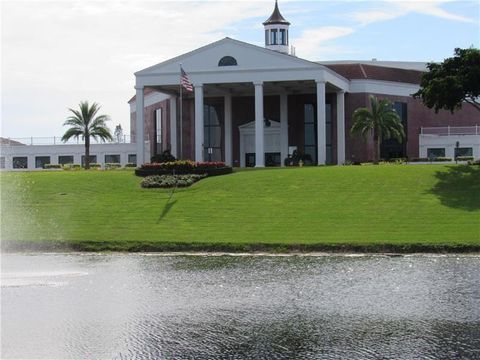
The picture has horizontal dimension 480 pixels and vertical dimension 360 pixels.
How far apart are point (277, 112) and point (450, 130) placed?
17420 mm

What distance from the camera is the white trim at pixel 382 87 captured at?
62.2 metres

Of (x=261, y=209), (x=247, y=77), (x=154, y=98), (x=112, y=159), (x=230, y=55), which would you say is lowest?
(x=261, y=209)

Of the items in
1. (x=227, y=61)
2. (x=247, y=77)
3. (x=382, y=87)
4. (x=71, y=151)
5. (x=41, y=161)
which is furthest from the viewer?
(x=41, y=161)

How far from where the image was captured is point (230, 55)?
174 feet

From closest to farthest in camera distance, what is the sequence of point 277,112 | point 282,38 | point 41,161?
point 277,112 → point 282,38 → point 41,161

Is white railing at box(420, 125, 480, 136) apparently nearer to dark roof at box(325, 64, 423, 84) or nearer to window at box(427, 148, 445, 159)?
window at box(427, 148, 445, 159)

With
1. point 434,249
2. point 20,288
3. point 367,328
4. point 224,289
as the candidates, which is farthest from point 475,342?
point 434,249

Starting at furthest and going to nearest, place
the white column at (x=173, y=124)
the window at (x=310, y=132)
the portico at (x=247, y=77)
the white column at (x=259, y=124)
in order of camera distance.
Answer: the white column at (x=173, y=124)
the window at (x=310, y=132)
the portico at (x=247, y=77)
the white column at (x=259, y=124)

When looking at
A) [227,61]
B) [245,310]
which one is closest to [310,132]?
[227,61]

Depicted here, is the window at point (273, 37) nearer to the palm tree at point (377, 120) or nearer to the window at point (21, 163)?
the palm tree at point (377, 120)

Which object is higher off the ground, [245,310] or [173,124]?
[173,124]

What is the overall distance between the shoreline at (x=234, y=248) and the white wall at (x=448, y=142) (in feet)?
143

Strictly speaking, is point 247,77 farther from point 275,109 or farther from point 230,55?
point 275,109

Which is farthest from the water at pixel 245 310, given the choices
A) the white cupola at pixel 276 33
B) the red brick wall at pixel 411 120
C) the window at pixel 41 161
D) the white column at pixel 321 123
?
the window at pixel 41 161
